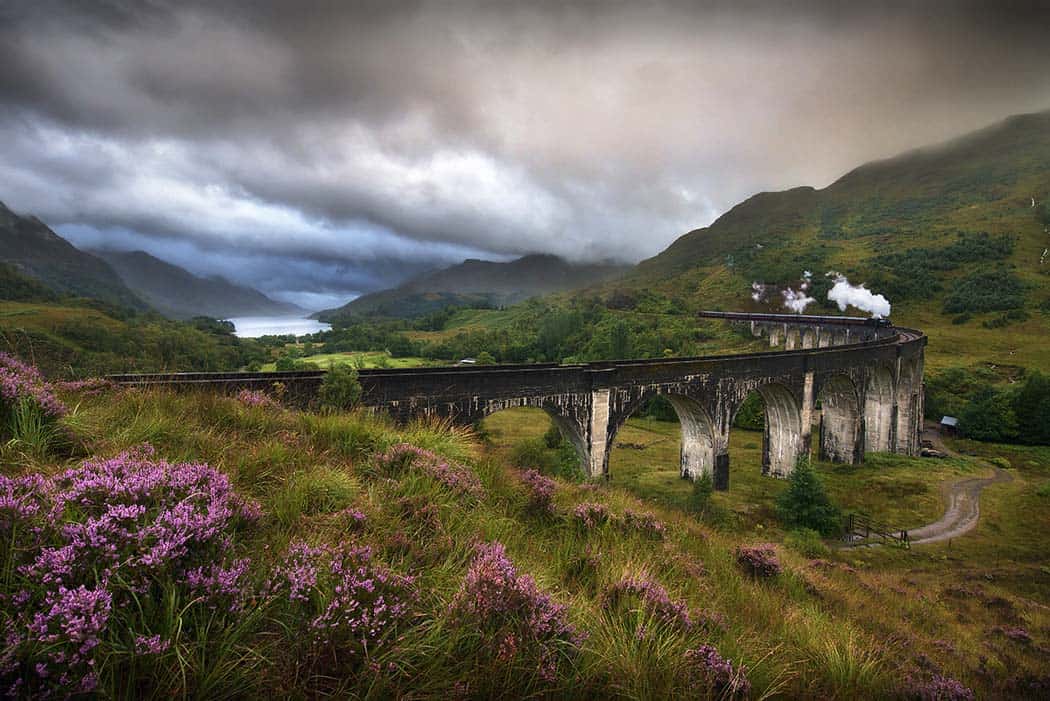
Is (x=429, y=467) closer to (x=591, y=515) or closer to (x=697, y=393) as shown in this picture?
(x=591, y=515)

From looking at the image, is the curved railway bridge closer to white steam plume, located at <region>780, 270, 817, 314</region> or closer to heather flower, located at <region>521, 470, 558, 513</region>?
heather flower, located at <region>521, 470, 558, 513</region>

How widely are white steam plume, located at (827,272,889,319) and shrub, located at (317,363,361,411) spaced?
390 ft

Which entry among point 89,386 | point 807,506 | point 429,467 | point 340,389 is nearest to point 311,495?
point 429,467

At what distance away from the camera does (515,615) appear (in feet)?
9.67

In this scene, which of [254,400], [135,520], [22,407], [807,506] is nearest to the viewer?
[135,520]

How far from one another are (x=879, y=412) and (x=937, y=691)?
161 ft

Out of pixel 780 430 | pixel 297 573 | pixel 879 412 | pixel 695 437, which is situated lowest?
pixel 879 412

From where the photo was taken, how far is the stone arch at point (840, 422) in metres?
37.9

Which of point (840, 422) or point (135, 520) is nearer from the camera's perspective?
point (135, 520)

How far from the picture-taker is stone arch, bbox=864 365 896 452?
136 feet

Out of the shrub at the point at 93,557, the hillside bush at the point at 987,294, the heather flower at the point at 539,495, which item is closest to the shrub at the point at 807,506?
the heather flower at the point at 539,495

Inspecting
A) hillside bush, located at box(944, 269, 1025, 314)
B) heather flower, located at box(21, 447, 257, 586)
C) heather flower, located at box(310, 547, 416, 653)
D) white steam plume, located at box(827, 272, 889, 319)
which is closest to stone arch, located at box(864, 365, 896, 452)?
heather flower, located at box(310, 547, 416, 653)

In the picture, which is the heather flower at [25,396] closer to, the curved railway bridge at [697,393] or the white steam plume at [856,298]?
Answer: the curved railway bridge at [697,393]

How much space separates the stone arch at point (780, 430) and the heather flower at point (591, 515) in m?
28.2
